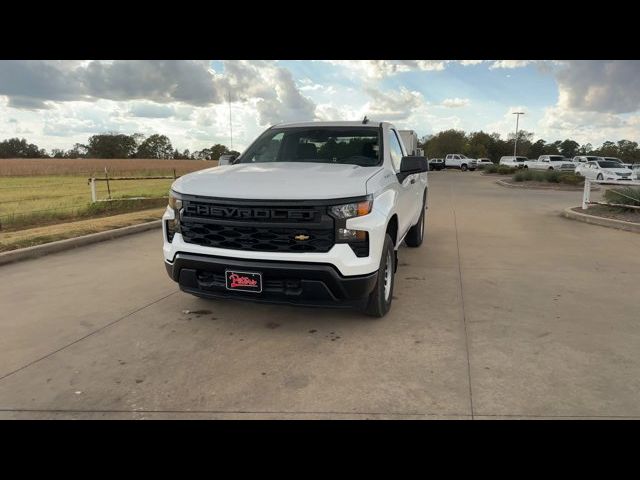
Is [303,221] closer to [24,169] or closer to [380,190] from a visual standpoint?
[380,190]

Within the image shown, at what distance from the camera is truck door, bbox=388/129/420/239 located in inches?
202

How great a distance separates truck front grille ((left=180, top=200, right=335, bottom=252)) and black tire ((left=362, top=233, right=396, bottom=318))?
67 cm

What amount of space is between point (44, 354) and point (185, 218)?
1.54 m

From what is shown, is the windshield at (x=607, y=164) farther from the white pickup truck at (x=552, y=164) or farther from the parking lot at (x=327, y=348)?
the parking lot at (x=327, y=348)

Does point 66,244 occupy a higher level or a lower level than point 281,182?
lower

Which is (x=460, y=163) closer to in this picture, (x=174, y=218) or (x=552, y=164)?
(x=552, y=164)

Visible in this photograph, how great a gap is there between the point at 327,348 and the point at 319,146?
2.39 m

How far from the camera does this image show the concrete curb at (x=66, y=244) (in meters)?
6.60

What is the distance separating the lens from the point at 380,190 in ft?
13.5

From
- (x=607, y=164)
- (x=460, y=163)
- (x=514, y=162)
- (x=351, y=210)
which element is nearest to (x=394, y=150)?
(x=351, y=210)

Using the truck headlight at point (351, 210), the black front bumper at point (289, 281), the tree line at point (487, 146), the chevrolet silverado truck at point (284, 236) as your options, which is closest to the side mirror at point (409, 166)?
the chevrolet silverado truck at point (284, 236)

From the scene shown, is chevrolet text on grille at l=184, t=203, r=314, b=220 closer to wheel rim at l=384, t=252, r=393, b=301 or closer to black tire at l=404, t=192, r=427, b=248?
wheel rim at l=384, t=252, r=393, b=301

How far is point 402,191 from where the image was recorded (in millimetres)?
5207

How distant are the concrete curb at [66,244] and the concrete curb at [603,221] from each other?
9576 millimetres
